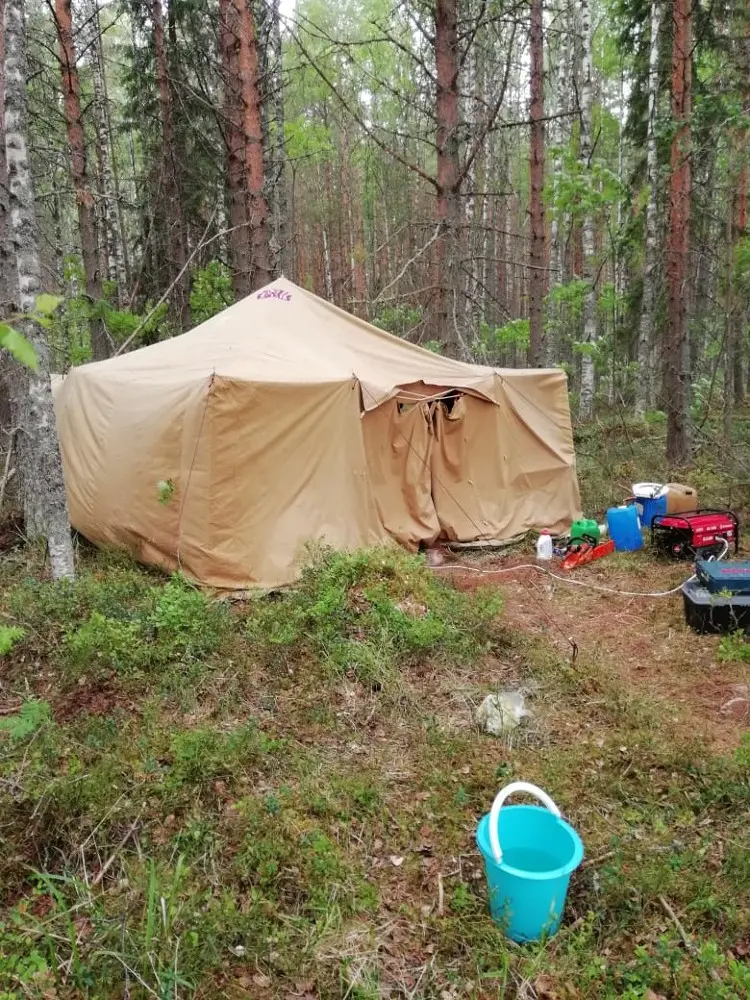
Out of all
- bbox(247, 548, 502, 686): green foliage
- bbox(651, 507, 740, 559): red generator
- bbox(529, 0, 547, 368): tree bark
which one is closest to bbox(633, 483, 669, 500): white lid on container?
bbox(651, 507, 740, 559): red generator

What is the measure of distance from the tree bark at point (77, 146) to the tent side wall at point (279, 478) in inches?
178

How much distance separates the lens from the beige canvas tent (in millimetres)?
5539

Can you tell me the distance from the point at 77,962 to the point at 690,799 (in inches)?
103

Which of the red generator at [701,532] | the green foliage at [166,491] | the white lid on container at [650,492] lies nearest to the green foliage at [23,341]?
the green foliage at [166,491]

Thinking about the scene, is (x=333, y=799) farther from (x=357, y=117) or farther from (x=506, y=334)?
(x=506, y=334)

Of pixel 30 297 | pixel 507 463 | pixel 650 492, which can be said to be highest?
pixel 30 297

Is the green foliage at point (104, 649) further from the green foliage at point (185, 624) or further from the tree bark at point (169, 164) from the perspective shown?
the tree bark at point (169, 164)

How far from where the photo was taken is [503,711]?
377 cm

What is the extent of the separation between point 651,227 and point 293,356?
8.92 meters

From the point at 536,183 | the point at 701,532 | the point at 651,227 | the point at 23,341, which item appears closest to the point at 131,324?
the point at 536,183

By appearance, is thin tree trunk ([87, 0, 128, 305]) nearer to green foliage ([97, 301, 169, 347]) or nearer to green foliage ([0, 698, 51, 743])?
green foliage ([97, 301, 169, 347])

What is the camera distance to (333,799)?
10.3ft

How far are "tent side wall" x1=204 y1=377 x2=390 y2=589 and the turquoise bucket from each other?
3.27 meters

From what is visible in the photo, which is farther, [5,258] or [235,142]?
[235,142]
